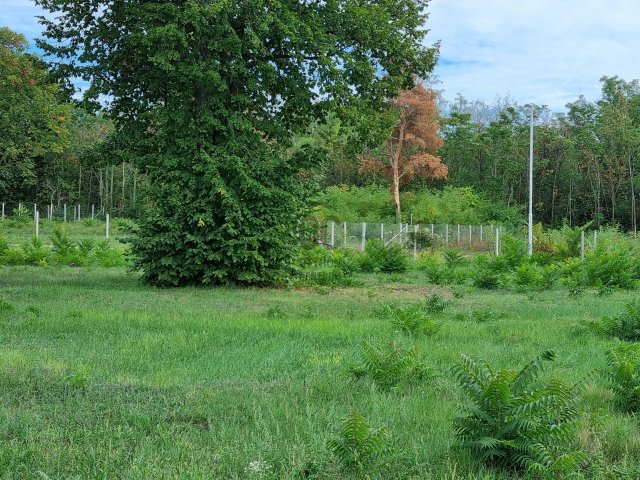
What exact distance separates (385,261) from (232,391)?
643 inches

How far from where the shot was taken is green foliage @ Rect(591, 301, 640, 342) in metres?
8.08

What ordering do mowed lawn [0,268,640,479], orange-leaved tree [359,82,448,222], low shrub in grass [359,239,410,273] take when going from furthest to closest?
1. orange-leaved tree [359,82,448,222]
2. low shrub in grass [359,239,410,273]
3. mowed lawn [0,268,640,479]

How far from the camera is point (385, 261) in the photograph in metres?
21.0

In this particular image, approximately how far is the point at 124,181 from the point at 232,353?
59.2 metres

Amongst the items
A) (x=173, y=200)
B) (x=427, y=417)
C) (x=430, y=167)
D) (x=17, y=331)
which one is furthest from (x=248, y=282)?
(x=430, y=167)

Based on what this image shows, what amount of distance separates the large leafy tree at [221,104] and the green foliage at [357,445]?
11173 millimetres

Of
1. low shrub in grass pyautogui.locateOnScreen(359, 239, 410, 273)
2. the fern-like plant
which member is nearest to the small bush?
low shrub in grass pyautogui.locateOnScreen(359, 239, 410, 273)

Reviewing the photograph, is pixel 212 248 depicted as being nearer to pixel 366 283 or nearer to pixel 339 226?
pixel 366 283

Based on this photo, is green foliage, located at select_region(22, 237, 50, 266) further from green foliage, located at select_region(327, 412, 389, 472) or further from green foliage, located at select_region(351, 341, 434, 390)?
green foliage, located at select_region(327, 412, 389, 472)

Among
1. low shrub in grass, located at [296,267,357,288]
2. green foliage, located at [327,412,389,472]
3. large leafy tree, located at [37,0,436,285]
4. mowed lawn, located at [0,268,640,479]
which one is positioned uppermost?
large leafy tree, located at [37,0,436,285]

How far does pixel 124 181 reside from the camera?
204 feet

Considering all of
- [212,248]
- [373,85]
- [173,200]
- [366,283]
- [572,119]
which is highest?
[572,119]

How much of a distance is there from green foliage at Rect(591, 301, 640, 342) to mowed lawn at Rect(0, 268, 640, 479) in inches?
14.1

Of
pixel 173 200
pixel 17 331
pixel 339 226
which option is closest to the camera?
pixel 17 331
